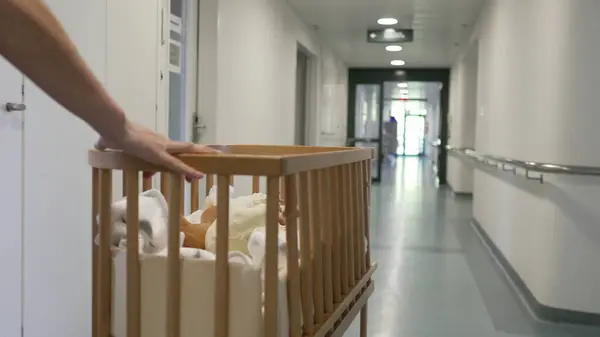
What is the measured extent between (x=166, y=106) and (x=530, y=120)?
2311 millimetres

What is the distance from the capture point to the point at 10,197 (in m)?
2.15

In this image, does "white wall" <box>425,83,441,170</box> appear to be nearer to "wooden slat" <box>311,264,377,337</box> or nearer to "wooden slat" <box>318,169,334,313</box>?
"wooden slat" <box>311,264,377,337</box>

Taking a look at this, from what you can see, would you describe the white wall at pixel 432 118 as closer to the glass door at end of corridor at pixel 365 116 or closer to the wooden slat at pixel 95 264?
the glass door at end of corridor at pixel 365 116

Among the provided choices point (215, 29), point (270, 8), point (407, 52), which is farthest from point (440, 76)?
point (215, 29)

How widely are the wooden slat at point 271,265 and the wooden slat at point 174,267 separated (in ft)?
0.72

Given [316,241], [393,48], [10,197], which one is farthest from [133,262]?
[393,48]

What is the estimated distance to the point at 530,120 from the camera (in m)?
3.77

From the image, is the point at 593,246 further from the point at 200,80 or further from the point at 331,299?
the point at 200,80

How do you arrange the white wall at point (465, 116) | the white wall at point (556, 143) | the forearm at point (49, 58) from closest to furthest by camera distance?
the forearm at point (49, 58)
the white wall at point (556, 143)
the white wall at point (465, 116)

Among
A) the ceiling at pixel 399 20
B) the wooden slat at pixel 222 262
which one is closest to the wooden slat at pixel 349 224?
the wooden slat at pixel 222 262

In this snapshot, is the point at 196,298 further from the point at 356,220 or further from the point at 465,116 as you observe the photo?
the point at 465,116

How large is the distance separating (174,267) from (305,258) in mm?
323

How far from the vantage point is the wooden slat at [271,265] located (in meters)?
1.30

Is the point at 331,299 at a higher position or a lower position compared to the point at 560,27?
lower
